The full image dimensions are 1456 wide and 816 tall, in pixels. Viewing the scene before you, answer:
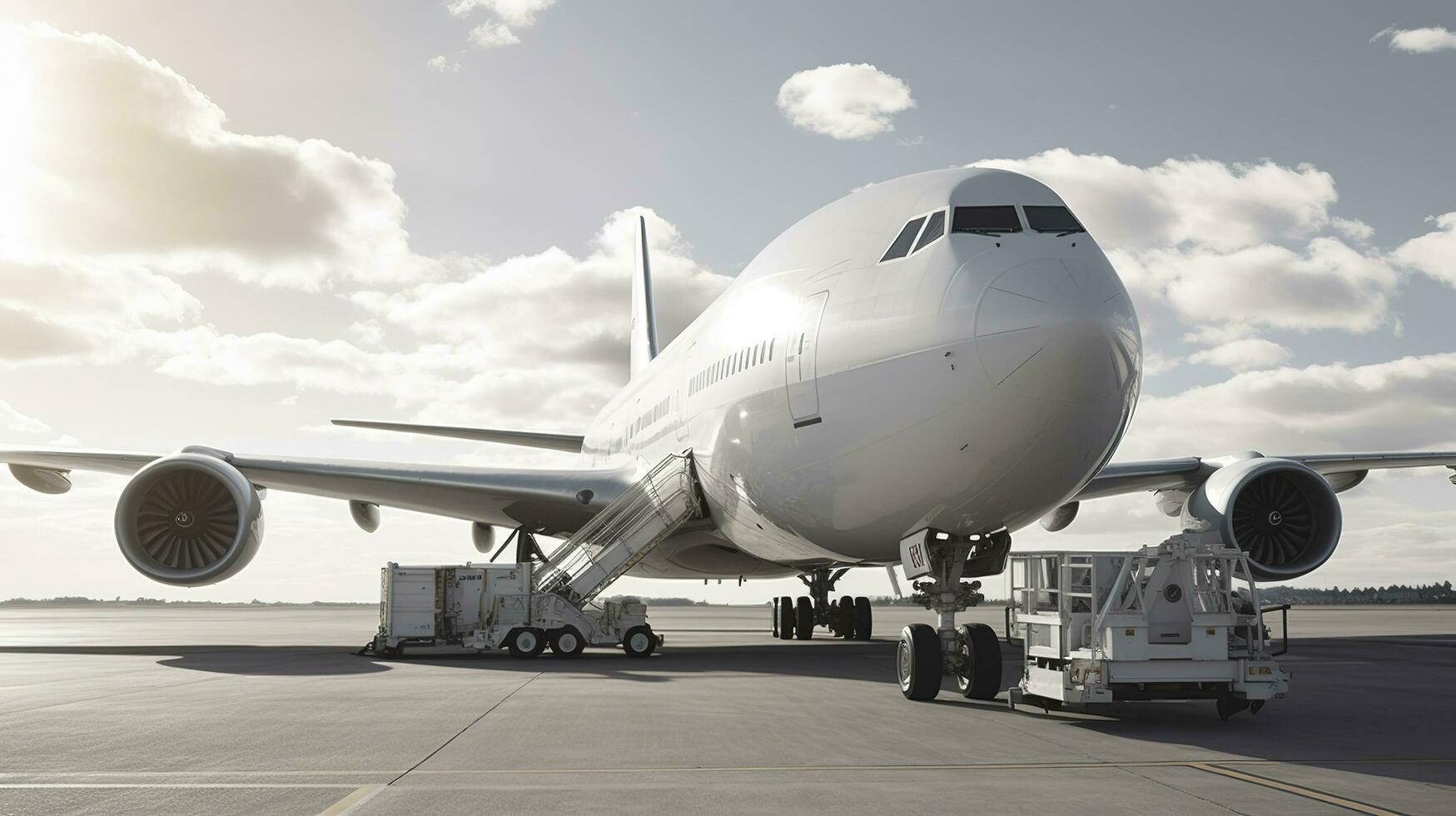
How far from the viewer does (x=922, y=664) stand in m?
10.6

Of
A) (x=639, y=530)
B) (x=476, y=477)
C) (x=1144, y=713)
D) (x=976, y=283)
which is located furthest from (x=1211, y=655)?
(x=476, y=477)

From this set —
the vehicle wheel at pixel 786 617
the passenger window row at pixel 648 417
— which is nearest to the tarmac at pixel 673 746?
the passenger window row at pixel 648 417

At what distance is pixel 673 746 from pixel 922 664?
3502 millimetres

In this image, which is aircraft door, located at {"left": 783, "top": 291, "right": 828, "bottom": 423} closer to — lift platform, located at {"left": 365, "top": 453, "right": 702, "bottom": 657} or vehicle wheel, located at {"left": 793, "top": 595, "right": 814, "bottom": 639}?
lift platform, located at {"left": 365, "top": 453, "right": 702, "bottom": 657}

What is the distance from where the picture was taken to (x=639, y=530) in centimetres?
1638

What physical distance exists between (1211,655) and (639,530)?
869 cm

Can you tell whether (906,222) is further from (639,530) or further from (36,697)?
(36,697)

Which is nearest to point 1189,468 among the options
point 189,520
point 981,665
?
point 981,665

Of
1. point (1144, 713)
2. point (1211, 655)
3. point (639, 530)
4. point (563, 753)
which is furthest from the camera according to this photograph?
point (639, 530)

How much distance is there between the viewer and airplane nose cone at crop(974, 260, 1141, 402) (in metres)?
9.16

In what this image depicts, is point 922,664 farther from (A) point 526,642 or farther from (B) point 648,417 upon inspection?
(B) point 648,417

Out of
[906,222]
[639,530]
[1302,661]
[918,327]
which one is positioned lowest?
[1302,661]

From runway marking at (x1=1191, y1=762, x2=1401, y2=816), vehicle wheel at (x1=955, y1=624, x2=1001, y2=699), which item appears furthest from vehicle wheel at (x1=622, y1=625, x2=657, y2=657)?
runway marking at (x1=1191, y1=762, x2=1401, y2=816)

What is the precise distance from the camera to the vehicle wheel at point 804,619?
24062mm
